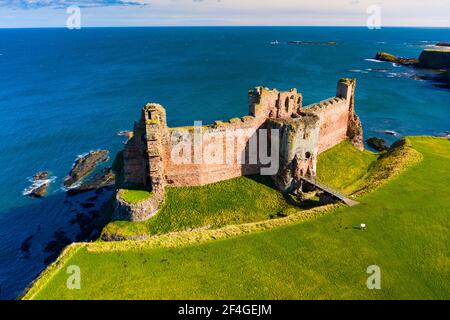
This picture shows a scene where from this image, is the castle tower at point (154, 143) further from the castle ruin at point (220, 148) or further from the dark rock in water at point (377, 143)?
the dark rock in water at point (377, 143)

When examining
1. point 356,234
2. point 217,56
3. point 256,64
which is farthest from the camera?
point 217,56

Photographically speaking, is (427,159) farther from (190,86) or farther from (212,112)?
(190,86)

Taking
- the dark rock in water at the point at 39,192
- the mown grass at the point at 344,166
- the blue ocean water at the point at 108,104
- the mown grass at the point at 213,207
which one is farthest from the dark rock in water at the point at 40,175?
the mown grass at the point at 344,166

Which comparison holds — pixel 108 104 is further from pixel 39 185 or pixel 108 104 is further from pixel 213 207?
pixel 213 207

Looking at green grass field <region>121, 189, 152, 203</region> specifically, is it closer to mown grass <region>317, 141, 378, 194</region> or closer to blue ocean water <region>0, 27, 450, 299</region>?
blue ocean water <region>0, 27, 450, 299</region>

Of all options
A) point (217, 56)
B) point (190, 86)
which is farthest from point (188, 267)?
point (217, 56)

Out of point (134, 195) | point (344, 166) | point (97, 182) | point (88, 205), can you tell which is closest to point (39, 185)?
point (97, 182)
